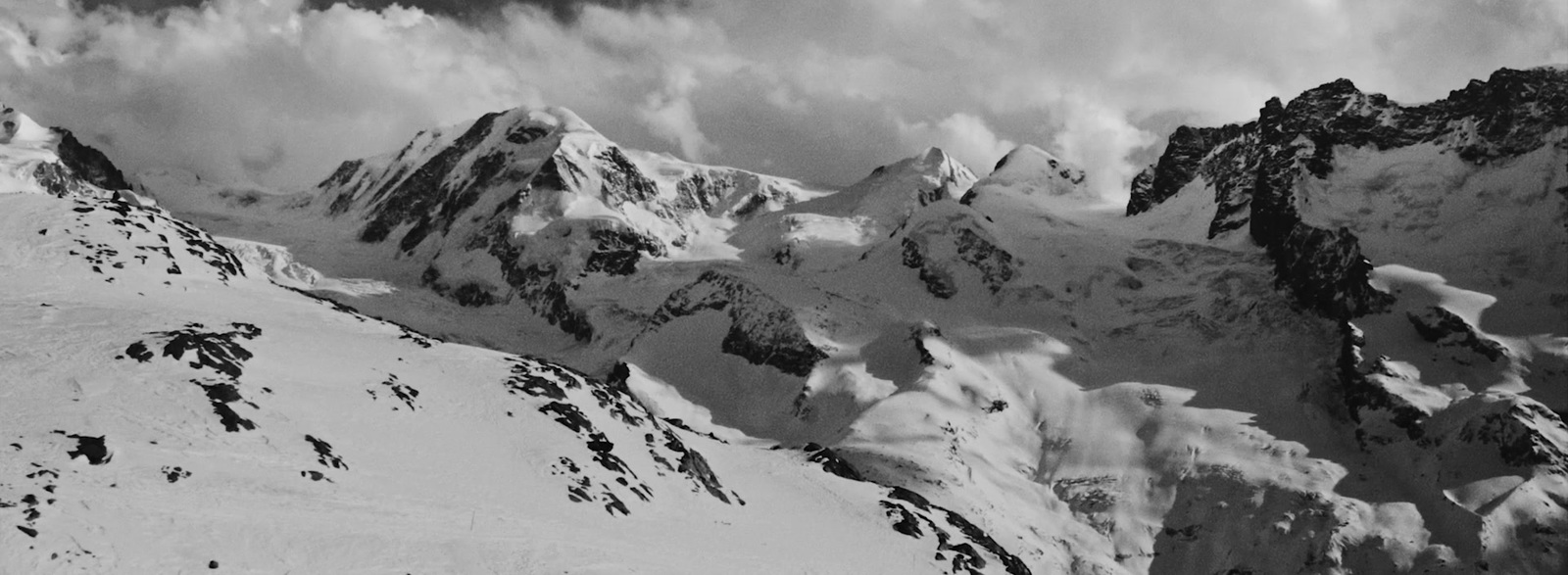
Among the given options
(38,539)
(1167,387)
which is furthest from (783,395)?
(38,539)

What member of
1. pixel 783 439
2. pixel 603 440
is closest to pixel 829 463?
pixel 603 440

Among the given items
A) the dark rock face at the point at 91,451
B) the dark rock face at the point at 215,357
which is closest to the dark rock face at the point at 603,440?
the dark rock face at the point at 215,357

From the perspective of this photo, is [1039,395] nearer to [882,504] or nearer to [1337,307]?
[1337,307]

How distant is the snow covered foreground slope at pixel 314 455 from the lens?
146 feet

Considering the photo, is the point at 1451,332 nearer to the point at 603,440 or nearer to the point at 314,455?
the point at 603,440

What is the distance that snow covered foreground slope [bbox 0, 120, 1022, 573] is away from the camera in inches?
1757

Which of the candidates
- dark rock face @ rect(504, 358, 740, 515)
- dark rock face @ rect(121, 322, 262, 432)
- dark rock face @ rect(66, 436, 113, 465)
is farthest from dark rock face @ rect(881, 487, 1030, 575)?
dark rock face @ rect(66, 436, 113, 465)

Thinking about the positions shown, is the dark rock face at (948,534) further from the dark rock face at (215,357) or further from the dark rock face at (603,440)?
the dark rock face at (215,357)

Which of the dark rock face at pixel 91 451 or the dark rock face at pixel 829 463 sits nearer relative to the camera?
the dark rock face at pixel 91 451

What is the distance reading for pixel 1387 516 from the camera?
146 meters

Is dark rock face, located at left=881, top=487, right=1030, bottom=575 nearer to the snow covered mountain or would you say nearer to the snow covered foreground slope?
the snow covered foreground slope

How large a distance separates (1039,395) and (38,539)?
524 ft

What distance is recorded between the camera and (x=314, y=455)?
56.2m

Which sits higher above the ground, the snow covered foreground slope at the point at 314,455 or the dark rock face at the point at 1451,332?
the dark rock face at the point at 1451,332
